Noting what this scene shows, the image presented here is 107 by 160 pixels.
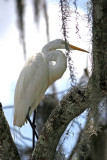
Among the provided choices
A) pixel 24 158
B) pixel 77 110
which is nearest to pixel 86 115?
pixel 77 110

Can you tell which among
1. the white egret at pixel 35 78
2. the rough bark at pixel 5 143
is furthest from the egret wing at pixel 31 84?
the rough bark at pixel 5 143

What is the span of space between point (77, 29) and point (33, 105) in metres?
1.65

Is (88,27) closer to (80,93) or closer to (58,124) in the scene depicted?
(80,93)

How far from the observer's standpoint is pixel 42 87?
2979 millimetres

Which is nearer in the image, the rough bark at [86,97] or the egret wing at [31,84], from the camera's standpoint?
the rough bark at [86,97]

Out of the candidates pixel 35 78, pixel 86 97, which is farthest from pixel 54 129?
pixel 35 78

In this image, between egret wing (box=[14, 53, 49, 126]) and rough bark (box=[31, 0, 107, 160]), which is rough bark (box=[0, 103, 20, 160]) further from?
egret wing (box=[14, 53, 49, 126])

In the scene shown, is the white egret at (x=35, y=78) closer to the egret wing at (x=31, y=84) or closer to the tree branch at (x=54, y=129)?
the egret wing at (x=31, y=84)

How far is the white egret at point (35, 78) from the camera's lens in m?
2.81

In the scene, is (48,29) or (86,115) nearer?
(86,115)

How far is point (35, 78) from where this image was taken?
116 inches

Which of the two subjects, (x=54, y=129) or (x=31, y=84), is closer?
(x=54, y=129)

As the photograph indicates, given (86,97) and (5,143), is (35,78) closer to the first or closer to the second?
(5,143)

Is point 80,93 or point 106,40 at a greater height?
point 106,40
